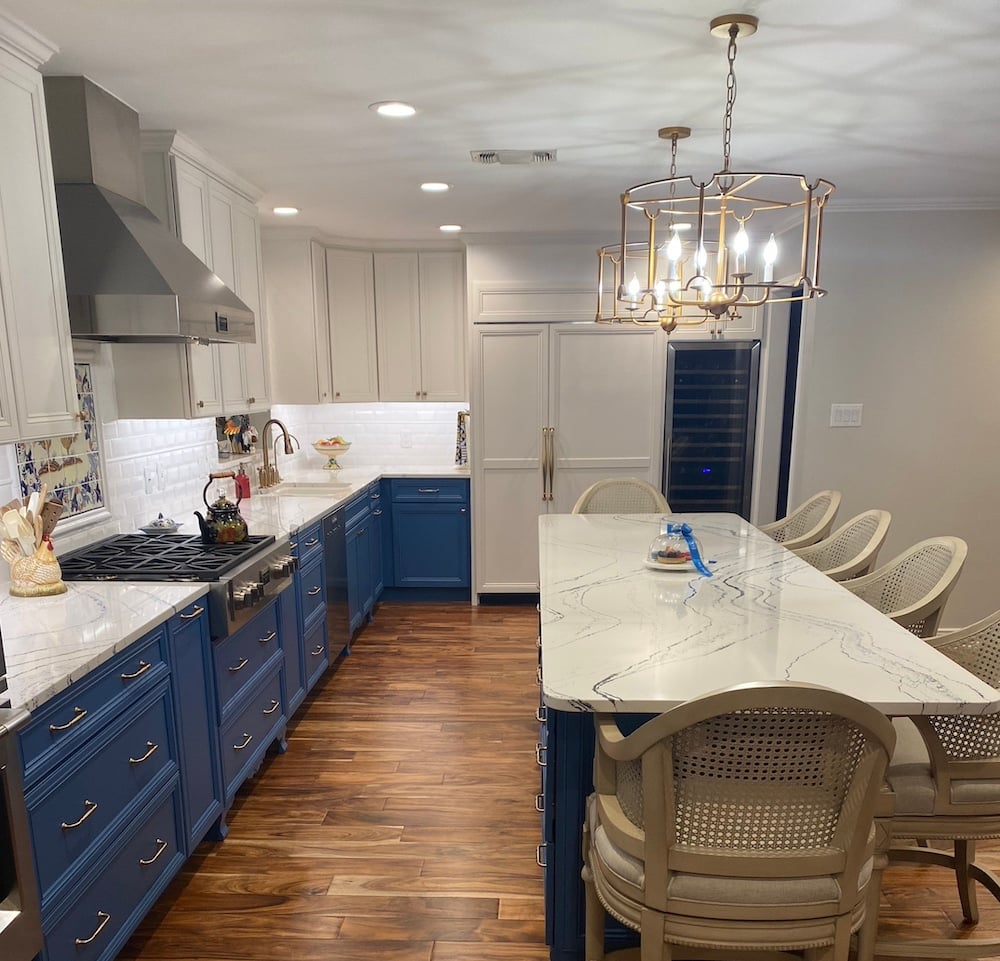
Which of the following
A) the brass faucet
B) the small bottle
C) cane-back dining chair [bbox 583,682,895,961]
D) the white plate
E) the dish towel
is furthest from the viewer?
the dish towel

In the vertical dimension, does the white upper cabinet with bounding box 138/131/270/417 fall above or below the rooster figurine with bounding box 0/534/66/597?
above

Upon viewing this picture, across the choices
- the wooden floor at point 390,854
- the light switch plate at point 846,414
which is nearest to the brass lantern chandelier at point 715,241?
the light switch plate at point 846,414

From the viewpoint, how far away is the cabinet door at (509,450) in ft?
15.1

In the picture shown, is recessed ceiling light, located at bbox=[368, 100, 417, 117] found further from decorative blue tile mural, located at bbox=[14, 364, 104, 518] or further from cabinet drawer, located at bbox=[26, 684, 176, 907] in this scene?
cabinet drawer, located at bbox=[26, 684, 176, 907]

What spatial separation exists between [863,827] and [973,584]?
11.9 feet

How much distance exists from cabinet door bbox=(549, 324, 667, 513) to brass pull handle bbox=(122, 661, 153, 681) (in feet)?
10.4

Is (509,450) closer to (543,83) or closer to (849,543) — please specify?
(849,543)

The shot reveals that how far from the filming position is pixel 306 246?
4.52m

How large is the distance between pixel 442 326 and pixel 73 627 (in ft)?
11.4

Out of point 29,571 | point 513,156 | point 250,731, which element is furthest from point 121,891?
point 513,156

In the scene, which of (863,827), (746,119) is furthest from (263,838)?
(746,119)

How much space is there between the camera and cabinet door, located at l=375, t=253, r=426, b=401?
192 inches

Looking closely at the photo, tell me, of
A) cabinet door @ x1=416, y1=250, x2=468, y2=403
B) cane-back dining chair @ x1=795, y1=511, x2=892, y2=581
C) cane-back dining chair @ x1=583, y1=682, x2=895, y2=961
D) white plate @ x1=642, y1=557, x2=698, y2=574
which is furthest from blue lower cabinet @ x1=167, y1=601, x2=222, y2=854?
cabinet door @ x1=416, y1=250, x2=468, y2=403

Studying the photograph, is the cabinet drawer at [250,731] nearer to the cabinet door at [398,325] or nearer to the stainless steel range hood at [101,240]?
the stainless steel range hood at [101,240]
